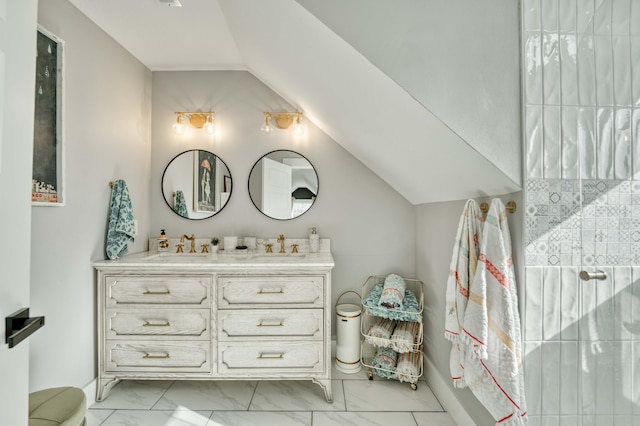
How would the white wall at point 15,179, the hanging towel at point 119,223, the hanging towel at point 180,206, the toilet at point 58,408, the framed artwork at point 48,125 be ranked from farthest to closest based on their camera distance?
the hanging towel at point 180,206, the hanging towel at point 119,223, the framed artwork at point 48,125, the toilet at point 58,408, the white wall at point 15,179

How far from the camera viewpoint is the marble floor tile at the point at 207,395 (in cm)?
201

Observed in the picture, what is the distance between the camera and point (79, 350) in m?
1.93

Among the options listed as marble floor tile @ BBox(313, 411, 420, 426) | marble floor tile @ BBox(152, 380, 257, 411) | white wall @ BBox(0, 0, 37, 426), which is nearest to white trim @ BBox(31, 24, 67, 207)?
white wall @ BBox(0, 0, 37, 426)

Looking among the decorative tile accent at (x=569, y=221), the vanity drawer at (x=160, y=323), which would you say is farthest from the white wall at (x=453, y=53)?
the vanity drawer at (x=160, y=323)

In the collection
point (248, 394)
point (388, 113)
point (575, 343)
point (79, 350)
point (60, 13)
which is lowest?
point (248, 394)

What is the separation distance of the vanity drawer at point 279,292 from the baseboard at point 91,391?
99 centimetres

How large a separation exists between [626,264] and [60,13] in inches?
117

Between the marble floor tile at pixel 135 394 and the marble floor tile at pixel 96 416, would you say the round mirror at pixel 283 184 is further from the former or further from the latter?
the marble floor tile at pixel 96 416

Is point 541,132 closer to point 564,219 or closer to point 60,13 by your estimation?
point 564,219

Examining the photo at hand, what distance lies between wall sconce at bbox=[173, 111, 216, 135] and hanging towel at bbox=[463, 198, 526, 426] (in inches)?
88.8

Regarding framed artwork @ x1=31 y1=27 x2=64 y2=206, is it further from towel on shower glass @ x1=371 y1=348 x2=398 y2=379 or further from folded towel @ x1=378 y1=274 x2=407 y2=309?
towel on shower glass @ x1=371 y1=348 x2=398 y2=379

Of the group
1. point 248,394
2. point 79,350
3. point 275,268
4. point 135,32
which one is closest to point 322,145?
point 275,268

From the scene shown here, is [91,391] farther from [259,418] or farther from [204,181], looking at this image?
[204,181]

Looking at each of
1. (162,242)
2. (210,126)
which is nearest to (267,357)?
(162,242)
